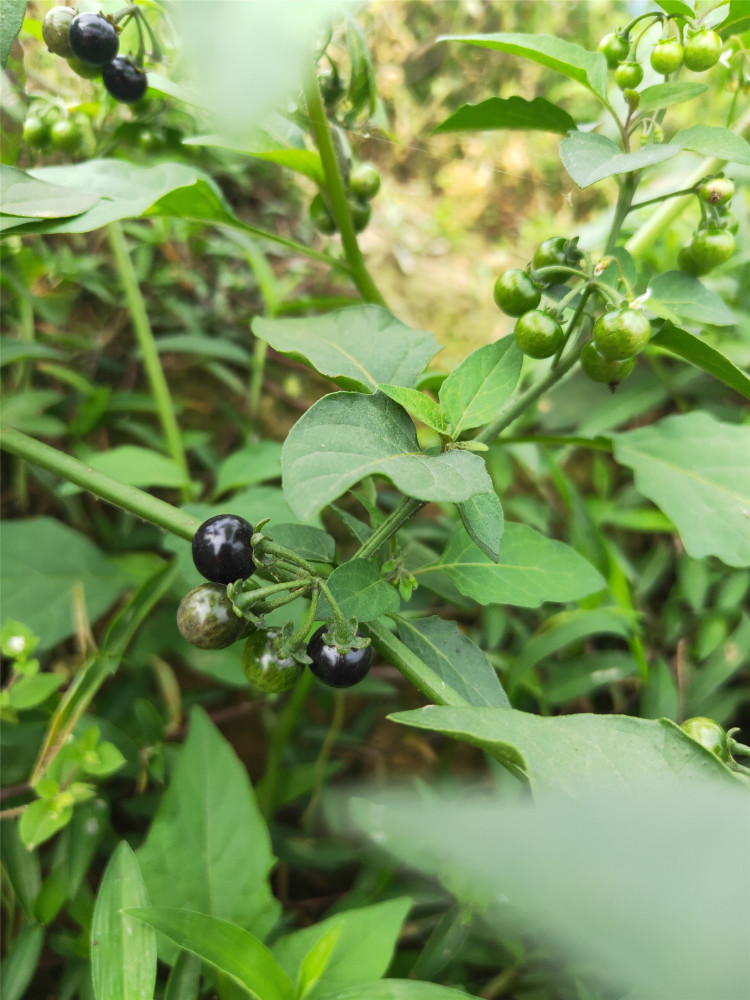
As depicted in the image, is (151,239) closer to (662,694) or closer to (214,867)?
(214,867)

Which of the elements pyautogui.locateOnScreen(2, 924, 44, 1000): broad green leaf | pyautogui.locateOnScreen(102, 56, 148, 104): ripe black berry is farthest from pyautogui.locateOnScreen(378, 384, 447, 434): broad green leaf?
pyautogui.locateOnScreen(2, 924, 44, 1000): broad green leaf

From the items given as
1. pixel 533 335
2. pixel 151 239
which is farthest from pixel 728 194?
pixel 151 239

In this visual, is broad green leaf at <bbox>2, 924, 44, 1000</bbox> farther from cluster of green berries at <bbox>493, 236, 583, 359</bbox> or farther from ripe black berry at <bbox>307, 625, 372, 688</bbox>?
cluster of green berries at <bbox>493, 236, 583, 359</bbox>

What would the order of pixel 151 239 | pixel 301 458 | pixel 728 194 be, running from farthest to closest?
pixel 151 239
pixel 728 194
pixel 301 458

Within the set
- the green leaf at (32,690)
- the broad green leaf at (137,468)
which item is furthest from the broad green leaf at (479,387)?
the green leaf at (32,690)

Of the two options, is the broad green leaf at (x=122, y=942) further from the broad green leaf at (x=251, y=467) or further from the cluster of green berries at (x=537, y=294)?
the cluster of green berries at (x=537, y=294)

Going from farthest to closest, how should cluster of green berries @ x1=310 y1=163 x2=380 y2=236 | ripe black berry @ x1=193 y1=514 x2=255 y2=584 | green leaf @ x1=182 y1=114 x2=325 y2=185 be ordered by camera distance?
1. cluster of green berries @ x1=310 y1=163 x2=380 y2=236
2. green leaf @ x1=182 y1=114 x2=325 y2=185
3. ripe black berry @ x1=193 y1=514 x2=255 y2=584

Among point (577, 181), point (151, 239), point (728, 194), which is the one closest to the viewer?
point (577, 181)
